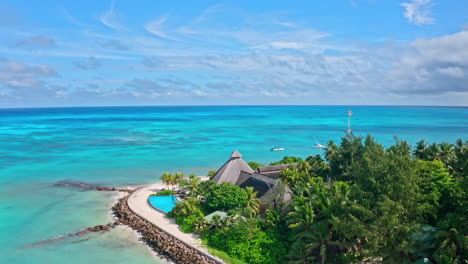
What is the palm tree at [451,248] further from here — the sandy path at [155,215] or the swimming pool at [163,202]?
the swimming pool at [163,202]

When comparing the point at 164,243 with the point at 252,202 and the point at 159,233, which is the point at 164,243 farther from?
the point at 252,202

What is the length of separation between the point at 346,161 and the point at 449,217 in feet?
43.7

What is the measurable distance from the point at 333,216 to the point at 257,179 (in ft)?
37.8

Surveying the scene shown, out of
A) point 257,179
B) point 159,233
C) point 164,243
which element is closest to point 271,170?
point 257,179

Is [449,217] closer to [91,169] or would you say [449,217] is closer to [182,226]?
[182,226]

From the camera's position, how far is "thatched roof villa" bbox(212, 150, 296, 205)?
84.1ft

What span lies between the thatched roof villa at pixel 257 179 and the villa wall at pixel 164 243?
23.1 ft

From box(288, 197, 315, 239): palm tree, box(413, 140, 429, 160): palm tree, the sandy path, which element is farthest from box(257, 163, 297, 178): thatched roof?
box(288, 197, 315, 239): palm tree

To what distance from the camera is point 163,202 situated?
30.9 meters

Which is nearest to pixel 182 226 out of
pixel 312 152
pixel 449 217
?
pixel 449 217

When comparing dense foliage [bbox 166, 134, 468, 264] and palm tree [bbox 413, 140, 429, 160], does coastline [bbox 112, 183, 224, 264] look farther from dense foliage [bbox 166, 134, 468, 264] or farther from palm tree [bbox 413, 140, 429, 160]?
palm tree [bbox 413, 140, 429, 160]

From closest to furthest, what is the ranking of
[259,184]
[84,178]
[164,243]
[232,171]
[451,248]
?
[451,248]
[164,243]
[259,184]
[232,171]
[84,178]

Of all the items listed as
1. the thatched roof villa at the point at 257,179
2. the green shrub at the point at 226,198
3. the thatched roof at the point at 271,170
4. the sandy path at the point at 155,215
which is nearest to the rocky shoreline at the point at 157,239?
the sandy path at the point at 155,215

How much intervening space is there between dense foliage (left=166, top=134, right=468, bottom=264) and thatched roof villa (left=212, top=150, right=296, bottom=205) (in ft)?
3.41
